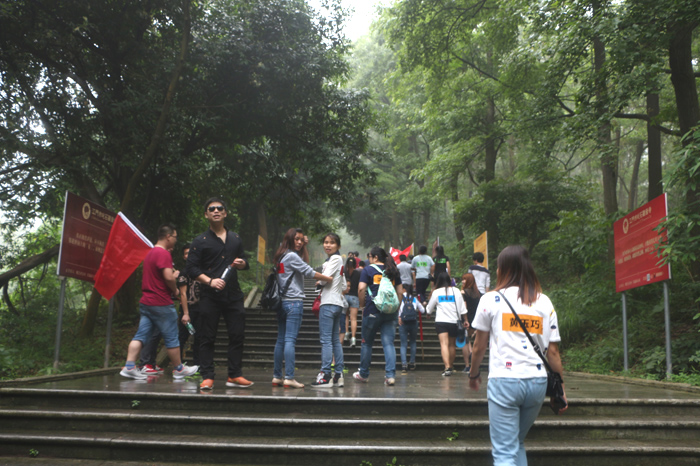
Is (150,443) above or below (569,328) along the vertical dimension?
below

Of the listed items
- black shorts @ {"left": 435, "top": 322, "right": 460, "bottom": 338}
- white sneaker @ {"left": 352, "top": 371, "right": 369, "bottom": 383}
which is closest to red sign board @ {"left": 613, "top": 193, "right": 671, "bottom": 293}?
black shorts @ {"left": 435, "top": 322, "right": 460, "bottom": 338}

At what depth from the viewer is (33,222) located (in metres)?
12.0

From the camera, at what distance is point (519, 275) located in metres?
3.34

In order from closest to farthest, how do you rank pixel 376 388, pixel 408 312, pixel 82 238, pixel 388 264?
1. pixel 376 388
2. pixel 388 264
3. pixel 82 238
4. pixel 408 312

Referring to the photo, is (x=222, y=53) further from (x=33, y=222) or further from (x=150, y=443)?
(x=150, y=443)

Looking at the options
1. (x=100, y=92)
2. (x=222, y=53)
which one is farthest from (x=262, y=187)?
(x=100, y=92)

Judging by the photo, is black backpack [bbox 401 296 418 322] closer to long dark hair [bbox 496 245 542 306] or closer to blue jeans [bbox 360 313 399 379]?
blue jeans [bbox 360 313 399 379]

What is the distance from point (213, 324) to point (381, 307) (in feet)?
7.00

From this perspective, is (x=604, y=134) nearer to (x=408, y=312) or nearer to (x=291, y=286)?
(x=408, y=312)

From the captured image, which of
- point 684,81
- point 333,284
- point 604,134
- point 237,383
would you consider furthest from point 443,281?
point 684,81

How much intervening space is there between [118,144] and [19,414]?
7330 mm

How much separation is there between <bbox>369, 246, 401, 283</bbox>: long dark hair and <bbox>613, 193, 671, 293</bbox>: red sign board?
373cm

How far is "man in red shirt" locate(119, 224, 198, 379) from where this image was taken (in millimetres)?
6723

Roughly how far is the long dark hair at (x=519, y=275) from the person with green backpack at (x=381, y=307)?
322 cm
